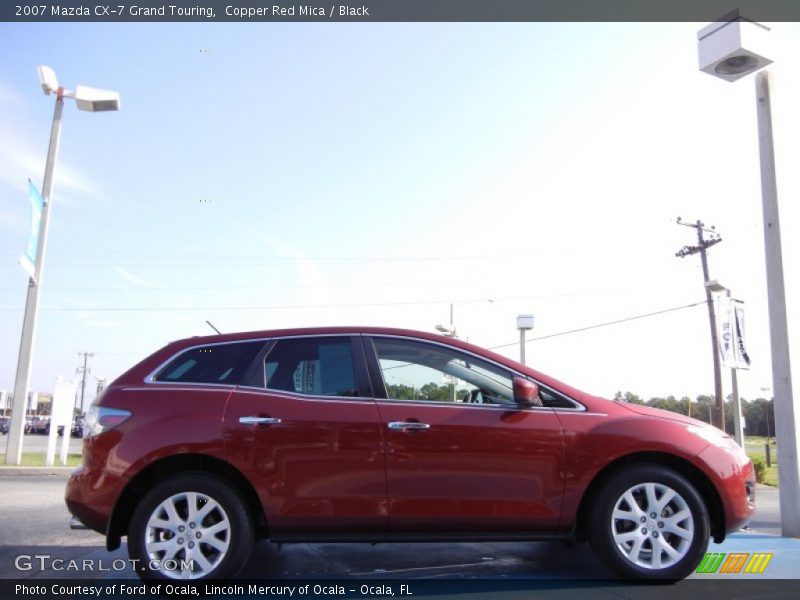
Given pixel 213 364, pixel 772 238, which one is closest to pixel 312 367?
pixel 213 364

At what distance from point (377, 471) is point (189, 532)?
1208 millimetres

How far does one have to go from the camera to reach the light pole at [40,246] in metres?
15.3

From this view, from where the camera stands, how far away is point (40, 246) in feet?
53.7

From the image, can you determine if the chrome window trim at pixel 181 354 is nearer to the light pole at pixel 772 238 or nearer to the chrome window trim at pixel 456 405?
the chrome window trim at pixel 456 405

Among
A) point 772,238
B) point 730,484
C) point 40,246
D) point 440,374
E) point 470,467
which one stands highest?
point 40,246

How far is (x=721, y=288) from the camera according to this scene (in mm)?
13953

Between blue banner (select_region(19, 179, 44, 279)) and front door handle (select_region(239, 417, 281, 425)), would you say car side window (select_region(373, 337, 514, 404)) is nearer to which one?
front door handle (select_region(239, 417, 281, 425))

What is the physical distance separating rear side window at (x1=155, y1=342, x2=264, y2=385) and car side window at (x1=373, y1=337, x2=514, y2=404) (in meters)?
0.91

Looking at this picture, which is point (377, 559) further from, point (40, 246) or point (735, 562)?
point (40, 246)


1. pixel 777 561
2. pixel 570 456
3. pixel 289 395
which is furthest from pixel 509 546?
pixel 289 395

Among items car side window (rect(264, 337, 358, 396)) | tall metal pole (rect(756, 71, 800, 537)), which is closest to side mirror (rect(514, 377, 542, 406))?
car side window (rect(264, 337, 358, 396))

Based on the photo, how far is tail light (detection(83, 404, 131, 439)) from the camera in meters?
4.29

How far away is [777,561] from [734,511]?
114cm

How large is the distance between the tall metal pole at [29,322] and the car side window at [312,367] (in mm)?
13262
